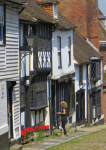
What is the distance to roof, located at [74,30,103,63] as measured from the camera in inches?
938

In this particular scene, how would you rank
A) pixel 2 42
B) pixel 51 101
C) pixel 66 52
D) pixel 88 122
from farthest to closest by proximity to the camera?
pixel 88 122 < pixel 66 52 < pixel 51 101 < pixel 2 42

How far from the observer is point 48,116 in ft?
54.1

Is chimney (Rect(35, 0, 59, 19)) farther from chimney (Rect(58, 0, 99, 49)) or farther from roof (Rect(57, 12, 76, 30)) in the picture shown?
chimney (Rect(58, 0, 99, 49))

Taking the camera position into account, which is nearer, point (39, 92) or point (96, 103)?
point (39, 92)

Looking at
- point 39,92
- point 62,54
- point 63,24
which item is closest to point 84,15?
point 63,24

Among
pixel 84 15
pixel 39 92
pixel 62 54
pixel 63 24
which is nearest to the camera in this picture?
pixel 39 92

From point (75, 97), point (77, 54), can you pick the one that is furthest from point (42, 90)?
point (77, 54)

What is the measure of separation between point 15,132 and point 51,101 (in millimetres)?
5458

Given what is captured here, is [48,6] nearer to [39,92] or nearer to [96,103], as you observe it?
[39,92]

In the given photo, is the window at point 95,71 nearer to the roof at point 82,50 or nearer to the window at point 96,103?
the roof at point 82,50

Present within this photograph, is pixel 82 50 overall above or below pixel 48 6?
below

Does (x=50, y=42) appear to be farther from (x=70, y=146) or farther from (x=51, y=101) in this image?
(x=70, y=146)

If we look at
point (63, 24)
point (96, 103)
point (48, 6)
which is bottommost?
point (96, 103)

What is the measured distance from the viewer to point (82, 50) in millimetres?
26156
